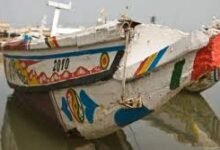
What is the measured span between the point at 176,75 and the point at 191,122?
174 inches

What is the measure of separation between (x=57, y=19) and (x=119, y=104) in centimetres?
452

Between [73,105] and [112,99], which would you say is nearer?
[112,99]

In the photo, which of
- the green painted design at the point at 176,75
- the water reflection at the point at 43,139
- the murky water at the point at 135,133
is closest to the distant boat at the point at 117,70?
the green painted design at the point at 176,75

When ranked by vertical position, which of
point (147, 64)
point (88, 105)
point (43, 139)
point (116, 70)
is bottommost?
point (43, 139)

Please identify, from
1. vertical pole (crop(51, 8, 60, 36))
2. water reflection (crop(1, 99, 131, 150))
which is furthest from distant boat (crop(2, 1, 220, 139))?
vertical pole (crop(51, 8, 60, 36))

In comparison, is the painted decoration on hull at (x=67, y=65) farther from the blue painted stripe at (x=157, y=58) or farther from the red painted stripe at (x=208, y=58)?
the red painted stripe at (x=208, y=58)

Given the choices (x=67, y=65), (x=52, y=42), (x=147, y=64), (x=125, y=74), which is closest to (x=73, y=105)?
(x=67, y=65)

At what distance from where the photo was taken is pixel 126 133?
8992 mm

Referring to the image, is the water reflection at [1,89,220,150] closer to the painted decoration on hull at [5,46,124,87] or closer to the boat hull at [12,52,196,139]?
the boat hull at [12,52,196,139]

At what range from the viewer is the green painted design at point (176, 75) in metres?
6.40

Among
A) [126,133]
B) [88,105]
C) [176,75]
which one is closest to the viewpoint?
[176,75]

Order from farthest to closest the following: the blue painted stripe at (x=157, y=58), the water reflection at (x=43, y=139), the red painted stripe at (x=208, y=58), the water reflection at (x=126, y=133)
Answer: the water reflection at (x=126, y=133), the water reflection at (x=43, y=139), the blue painted stripe at (x=157, y=58), the red painted stripe at (x=208, y=58)

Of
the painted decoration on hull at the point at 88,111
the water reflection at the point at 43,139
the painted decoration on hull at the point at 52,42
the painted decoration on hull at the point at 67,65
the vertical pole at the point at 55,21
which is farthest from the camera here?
the vertical pole at the point at 55,21

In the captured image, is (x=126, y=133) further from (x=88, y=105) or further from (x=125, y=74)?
(x=125, y=74)
